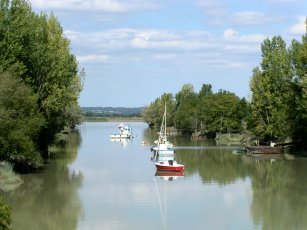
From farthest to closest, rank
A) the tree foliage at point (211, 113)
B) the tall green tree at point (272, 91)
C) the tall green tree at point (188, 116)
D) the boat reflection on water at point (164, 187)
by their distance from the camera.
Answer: the tall green tree at point (188, 116)
the tree foliage at point (211, 113)
the tall green tree at point (272, 91)
the boat reflection on water at point (164, 187)

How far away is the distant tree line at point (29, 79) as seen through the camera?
36.0 metres

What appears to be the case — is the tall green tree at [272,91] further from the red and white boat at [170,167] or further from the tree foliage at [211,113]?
the red and white boat at [170,167]

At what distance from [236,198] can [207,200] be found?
6.75ft

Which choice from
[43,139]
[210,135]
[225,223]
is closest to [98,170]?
[43,139]

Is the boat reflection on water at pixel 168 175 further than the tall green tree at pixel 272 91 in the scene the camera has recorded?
No

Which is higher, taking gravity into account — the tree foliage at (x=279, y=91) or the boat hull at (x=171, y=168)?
the tree foliage at (x=279, y=91)

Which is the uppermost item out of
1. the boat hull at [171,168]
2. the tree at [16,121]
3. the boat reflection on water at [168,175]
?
the tree at [16,121]

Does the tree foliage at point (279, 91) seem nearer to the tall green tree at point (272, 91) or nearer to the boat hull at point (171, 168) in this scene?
the tall green tree at point (272, 91)

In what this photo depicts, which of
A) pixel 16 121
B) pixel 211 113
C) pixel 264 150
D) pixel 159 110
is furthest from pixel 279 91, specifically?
pixel 159 110

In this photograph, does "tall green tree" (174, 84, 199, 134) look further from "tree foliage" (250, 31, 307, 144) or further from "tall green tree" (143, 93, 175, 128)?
"tree foliage" (250, 31, 307, 144)

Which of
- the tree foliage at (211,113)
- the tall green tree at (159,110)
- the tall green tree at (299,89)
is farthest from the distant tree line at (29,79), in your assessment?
the tall green tree at (159,110)

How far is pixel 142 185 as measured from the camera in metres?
36.7

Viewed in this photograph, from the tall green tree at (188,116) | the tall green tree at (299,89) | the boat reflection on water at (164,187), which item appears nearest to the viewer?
the boat reflection on water at (164,187)

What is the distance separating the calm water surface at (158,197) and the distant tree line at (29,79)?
8.29ft
